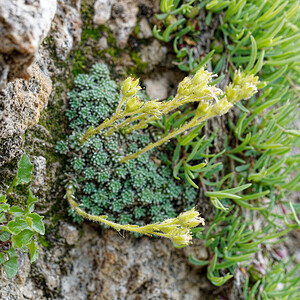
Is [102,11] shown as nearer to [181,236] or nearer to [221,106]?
[221,106]

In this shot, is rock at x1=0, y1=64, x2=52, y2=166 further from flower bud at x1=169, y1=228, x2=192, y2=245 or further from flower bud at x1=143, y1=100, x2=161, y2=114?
flower bud at x1=169, y1=228, x2=192, y2=245

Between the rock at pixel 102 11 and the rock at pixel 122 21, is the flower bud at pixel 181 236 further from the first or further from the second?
the rock at pixel 102 11

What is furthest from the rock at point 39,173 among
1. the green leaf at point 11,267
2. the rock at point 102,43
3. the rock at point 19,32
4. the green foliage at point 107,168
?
the rock at point 102,43

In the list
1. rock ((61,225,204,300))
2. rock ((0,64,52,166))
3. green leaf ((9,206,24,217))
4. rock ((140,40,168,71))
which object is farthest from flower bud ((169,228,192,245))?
rock ((140,40,168,71))

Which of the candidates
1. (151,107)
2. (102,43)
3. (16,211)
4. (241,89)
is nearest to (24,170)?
(16,211)

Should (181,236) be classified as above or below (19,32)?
below

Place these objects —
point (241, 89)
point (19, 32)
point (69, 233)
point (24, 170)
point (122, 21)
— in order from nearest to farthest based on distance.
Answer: point (19, 32) → point (24, 170) → point (241, 89) → point (69, 233) → point (122, 21)

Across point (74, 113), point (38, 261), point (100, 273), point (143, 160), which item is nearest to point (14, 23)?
point (74, 113)
